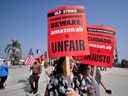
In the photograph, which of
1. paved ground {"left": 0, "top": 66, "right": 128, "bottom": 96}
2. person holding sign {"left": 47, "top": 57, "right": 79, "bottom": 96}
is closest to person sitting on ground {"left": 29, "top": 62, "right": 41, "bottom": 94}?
paved ground {"left": 0, "top": 66, "right": 128, "bottom": 96}

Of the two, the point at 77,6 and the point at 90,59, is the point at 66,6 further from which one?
the point at 90,59

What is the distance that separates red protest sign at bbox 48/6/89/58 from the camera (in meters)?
6.18

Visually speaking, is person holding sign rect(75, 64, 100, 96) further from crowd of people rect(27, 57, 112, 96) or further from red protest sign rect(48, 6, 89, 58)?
red protest sign rect(48, 6, 89, 58)

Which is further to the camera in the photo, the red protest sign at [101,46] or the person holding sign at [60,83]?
the red protest sign at [101,46]

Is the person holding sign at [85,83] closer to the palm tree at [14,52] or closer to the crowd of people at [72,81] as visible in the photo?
the crowd of people at [72,81]

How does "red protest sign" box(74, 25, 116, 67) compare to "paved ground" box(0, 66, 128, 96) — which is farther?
"paved ground" box(0, 66, 128, 96)

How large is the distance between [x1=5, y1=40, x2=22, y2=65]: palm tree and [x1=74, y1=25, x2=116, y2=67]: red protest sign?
92.8 meters

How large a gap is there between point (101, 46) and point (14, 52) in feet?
339

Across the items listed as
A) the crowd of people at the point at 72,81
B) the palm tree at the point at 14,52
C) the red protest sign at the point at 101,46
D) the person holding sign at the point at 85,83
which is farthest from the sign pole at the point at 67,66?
the palm tree at the point at 14,52

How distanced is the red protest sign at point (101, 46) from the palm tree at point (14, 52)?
304 ft

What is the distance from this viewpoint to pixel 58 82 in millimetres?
6172

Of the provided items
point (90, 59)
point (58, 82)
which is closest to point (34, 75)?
point (90, 59)

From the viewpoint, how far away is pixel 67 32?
6.18 m

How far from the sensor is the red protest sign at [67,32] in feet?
20.3
